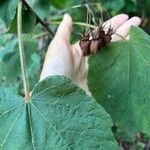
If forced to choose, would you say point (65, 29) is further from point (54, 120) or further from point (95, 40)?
point (54, 120)

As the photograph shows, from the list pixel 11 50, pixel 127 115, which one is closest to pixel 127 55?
pixel 127 115

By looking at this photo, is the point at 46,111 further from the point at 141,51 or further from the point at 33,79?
the point at 33,79

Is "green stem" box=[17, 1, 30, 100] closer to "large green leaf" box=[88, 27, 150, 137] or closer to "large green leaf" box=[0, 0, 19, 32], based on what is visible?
"large green leaf" box=[0, 0, 19, 32]

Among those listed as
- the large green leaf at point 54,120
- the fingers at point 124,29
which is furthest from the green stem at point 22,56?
the fingers at point 124,29

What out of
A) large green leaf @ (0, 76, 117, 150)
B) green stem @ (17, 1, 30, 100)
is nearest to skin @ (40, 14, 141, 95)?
Answer: green stem @ (17, 1, 30, 100)

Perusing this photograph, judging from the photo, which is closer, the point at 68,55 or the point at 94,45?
the point at 94,45

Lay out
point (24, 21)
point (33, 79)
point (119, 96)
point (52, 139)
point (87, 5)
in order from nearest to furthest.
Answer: point (52, 139)
point (119, 96)
point (24, 21)
point (87, 5)
point (33, 79)

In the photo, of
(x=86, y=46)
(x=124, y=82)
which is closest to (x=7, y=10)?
(x=86, y=46)
